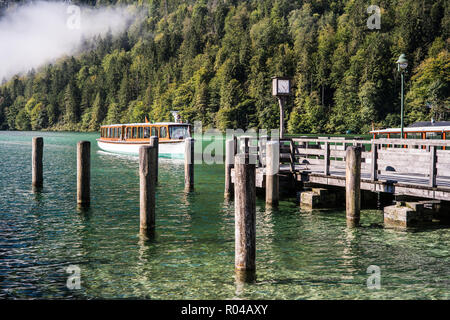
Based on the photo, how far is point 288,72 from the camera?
403ft

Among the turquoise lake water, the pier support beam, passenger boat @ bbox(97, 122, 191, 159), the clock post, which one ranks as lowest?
the turquoise lake water

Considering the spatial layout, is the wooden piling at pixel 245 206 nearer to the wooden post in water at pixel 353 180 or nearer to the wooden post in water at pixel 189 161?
the wooden post in water at pixel 353 180

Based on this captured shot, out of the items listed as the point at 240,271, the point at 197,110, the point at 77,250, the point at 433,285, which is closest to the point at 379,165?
the point at 433,285

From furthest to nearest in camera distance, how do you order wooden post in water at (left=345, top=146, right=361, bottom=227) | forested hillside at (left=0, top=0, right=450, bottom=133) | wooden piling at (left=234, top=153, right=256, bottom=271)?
1. forested hillside at (left=0, top=0, right=450, bottom=133)
2. wooden post in water at (left=345, top=146, right=361, bottom=227)
3. wooden piling at (left=234, top=153, right=256, bottom=271)

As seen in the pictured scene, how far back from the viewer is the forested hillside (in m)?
99.9

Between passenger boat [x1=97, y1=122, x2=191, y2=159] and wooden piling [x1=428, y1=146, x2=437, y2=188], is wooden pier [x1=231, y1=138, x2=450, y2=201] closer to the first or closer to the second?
wooden piling [x1=428, y1=146, x2=437, y2=188]

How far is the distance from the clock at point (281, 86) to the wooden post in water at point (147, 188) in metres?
7.19

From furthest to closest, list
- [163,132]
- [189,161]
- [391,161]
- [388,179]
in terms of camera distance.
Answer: [163,132], [189,161], [388,179], [391,161]

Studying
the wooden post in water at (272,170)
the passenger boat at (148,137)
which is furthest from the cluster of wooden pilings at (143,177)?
the passenger boat at (148,137)

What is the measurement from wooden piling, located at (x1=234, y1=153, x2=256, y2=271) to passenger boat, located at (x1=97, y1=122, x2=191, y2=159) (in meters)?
28.9

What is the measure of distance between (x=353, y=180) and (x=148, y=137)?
107 ft

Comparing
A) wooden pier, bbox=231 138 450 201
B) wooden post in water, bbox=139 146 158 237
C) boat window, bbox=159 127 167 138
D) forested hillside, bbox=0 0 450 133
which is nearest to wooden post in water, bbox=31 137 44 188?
wooden post in water, bbox=139 146 158 237

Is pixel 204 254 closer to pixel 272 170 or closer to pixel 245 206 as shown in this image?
pixel 245 206

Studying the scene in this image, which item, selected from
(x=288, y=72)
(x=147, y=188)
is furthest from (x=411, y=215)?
(x=288, y=72)
